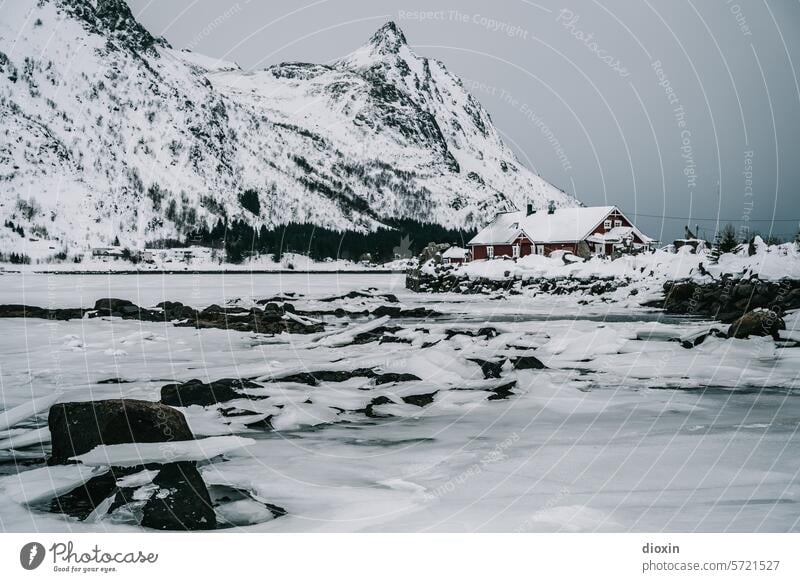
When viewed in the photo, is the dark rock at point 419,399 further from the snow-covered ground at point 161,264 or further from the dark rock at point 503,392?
the snow-covered ground at point 161,264

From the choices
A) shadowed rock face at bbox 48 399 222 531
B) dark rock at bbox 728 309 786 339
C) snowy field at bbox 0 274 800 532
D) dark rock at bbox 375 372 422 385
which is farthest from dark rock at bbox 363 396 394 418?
dark rock at bbox 728 309 786 339

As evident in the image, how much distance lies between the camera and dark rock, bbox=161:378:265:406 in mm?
5711

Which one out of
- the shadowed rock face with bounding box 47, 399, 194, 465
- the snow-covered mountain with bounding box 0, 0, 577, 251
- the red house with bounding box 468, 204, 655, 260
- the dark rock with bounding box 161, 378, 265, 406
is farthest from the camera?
the red house with bounding box 468, 204, 655, 260

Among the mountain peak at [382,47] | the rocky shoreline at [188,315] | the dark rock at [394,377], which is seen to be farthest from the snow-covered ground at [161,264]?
the dark rock at [394,377]

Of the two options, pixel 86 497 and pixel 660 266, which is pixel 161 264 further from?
pixel 660 266

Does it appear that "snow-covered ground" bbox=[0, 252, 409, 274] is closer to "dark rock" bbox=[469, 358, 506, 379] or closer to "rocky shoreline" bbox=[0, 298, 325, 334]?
"rocky shoreline" bbox=[0, 298, 325, 334]

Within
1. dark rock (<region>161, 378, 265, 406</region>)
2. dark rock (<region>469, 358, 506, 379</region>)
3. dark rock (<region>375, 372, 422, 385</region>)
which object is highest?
dark rock (<region>469, 358, 506, 379</region>)

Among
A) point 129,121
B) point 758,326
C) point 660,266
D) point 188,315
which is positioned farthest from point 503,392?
point 660,266

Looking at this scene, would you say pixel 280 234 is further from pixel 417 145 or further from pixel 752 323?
pixel 752 323

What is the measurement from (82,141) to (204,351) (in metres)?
5.71

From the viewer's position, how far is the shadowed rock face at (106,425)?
414 cm

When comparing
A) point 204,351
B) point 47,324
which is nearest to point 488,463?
point 204,351

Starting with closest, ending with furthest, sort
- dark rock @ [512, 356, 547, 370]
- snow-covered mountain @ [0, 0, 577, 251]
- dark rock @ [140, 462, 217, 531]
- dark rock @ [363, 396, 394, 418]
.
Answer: dark rock @ [140, 462, 217, 531] < dark rock @ [363, 396, 394, 418] < dark rock @ [512, 356, 547, 370] < snow-covered mountain @ [0, 0, 577, 251]

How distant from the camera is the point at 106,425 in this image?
4133 mm
